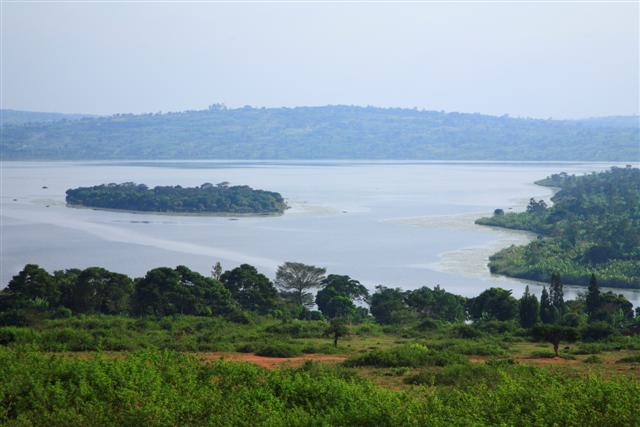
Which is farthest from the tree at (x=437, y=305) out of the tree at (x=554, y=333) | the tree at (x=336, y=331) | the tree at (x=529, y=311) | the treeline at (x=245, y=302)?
the tree at (x=336, y=331)

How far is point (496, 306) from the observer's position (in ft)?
76.1

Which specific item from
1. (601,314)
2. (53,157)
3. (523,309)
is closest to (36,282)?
(523,309)

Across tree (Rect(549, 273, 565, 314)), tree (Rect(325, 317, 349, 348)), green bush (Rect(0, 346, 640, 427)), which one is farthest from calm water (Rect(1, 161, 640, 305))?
green bush (Rect(0, 346, 640, 427))

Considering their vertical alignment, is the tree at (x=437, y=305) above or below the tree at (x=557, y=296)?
below

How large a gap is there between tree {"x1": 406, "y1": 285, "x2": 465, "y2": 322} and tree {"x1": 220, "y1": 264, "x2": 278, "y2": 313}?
4.01 metres

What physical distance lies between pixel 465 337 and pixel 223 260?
813 inches

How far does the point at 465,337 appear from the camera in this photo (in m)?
19.1

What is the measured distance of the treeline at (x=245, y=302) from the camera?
2233 cm

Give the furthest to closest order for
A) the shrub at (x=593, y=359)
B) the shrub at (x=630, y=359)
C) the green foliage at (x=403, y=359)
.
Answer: the shrub at (x=593, y=359), the shrub at (x=630, y=359), the green foliage at (x=403, y=359)

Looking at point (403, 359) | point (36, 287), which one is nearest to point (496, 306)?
point (403, 359)

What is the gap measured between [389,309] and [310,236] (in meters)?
23.0

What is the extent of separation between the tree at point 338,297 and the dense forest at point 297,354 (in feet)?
0.18

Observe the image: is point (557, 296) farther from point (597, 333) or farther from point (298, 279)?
point (298, 279)

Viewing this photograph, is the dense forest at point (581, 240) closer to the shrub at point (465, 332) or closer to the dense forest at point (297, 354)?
the dense forest at point (297, 354)
